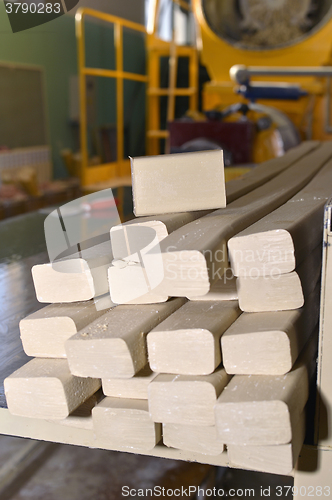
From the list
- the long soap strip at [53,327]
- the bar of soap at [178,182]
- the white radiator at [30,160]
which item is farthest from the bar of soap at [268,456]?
the white radiator at [30,160]

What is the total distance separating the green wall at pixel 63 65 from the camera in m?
5.40

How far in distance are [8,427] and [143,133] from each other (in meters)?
6.49

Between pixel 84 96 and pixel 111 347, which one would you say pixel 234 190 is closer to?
pixel 111 347

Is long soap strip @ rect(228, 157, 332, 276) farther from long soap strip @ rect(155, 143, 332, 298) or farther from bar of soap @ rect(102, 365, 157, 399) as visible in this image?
bar of soap @ rect(102, 365, 157, 399)

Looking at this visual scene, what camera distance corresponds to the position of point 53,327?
1.14m

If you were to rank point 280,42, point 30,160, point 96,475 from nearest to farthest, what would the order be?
point 96,475, point 280,42, point 30,160

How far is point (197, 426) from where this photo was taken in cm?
107

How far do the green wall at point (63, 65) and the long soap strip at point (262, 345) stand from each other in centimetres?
446

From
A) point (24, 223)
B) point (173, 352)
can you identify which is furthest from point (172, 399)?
point (24, 223)

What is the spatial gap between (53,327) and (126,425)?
0.26 metres

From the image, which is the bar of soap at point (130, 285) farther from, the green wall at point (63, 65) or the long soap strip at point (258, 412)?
the green wall at point (63, 65)

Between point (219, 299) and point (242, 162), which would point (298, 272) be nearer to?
point (219, 299)

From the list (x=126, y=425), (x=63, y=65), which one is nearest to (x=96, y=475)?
(x=126, y=425)

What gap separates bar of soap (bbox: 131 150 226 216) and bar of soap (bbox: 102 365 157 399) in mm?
360
